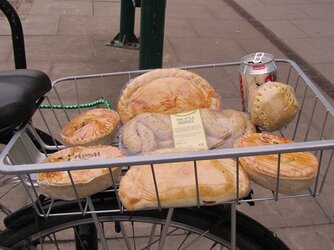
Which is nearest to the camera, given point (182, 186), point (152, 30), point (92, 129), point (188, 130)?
point (182, 186)

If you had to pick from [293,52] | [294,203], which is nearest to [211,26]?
[293,52]

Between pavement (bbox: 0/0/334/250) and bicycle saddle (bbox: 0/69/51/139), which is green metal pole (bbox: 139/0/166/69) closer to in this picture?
pavement (bbox: 0/0/334/250)

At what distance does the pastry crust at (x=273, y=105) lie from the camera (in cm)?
138

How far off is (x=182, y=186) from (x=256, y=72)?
1.72ft

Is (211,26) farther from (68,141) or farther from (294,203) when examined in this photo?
(68,141)

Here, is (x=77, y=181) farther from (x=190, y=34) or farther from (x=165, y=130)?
(x=190, y=34)

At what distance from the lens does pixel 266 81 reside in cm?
148

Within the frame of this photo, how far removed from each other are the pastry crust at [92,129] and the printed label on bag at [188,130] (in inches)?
8.5

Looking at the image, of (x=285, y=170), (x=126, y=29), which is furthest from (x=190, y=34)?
(x=285, y=170)

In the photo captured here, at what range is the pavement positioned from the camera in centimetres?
518

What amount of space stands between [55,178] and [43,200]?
12.8 inches

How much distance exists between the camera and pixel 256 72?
1.49 metres

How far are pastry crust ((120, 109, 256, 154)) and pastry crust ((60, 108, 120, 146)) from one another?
0.18 feet

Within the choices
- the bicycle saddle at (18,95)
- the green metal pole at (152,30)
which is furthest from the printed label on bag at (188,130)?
the green metal pole at (152,30)
